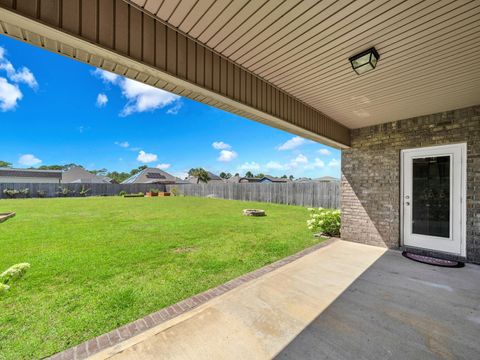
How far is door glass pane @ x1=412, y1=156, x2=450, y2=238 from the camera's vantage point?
4.09 meters

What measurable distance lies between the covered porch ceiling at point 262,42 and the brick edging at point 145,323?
237 centimetres

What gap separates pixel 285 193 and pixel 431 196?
10185 mm

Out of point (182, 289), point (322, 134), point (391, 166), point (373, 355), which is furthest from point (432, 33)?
point (182, 289)

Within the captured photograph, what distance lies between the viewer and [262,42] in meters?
2.26

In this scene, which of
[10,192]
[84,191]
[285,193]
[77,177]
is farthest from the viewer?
[77,177]

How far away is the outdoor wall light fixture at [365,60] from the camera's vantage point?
233cm

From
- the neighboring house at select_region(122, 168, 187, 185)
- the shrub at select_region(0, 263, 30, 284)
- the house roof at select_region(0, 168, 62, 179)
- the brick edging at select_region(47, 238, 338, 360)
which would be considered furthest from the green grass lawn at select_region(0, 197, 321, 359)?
the house roof at select_region(0, 168, 62, 179)

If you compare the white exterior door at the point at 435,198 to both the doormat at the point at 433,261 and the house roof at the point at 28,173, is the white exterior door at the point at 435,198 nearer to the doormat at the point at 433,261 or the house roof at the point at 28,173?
the doormat at the point at 433,261

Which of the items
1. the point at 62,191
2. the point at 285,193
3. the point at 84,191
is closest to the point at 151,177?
the point at 84,191

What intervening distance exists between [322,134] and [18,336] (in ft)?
16.0

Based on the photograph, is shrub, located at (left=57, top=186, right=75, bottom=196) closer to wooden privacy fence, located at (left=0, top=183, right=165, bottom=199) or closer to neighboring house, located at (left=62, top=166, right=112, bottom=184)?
wooden privacy fence, located at (left=0, top=183, right=165, bottom=199)

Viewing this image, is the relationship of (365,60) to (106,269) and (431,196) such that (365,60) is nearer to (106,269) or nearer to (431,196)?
(431,196)

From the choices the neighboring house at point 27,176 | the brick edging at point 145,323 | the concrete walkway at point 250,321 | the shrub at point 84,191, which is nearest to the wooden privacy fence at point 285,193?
the concrete walkway at point 250,321

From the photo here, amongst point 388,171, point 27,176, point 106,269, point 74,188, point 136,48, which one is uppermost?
point 136,48
